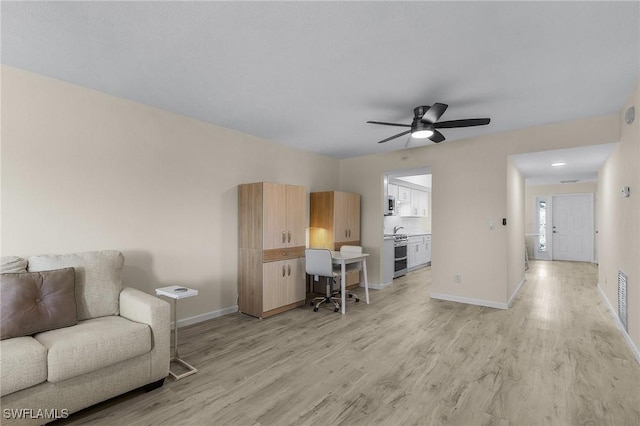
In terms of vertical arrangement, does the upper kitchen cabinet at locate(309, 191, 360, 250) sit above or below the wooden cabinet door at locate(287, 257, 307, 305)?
above

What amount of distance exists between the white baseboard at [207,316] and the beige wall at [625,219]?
173 inches

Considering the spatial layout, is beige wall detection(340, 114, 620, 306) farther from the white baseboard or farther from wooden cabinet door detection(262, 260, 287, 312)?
the white baseboard

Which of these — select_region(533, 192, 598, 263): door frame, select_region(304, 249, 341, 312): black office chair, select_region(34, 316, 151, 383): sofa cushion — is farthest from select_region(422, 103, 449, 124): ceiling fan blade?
select_region(533, 192, 598, 263): door frame

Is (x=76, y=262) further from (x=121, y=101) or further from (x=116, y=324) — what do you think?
(x=121, y=101)

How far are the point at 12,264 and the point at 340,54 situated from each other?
3026mm

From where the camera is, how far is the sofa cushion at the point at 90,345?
1.91 metres

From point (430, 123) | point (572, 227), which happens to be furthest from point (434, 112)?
point (572, 227)

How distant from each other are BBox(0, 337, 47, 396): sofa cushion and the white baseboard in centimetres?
188

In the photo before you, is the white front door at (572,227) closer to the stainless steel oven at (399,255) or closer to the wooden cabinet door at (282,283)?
the stainless steel oven at (399,255)

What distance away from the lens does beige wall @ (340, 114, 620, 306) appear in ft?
13.9

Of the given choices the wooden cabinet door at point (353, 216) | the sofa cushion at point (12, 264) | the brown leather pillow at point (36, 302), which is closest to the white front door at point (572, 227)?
the wooden cabinet door at point (353, 216)

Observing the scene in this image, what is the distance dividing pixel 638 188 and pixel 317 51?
10.5ft

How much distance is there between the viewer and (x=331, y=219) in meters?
5.44

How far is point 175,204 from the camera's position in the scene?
3717 millimetres
